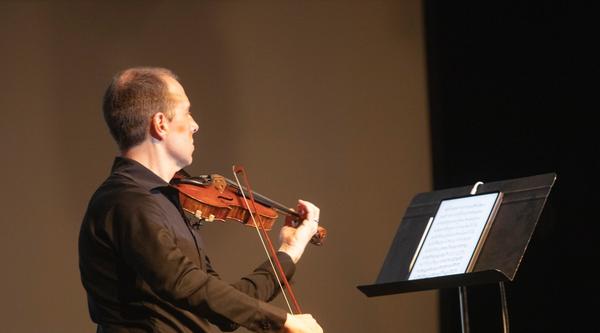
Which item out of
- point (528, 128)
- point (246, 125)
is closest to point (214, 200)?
point (246, 125)

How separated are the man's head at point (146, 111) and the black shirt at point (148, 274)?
124 millimetres

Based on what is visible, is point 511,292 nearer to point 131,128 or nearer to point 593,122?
point 593,122

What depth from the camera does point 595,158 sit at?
174 inches

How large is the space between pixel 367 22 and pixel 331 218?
3.54ft

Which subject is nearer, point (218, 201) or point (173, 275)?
point (173, 275)

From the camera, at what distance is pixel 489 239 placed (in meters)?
2.84

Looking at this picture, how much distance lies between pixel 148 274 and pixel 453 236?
1.12m

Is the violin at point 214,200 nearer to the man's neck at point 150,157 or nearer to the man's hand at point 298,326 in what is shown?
the man's neck at point 150,157

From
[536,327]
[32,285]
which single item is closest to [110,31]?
[32,285]

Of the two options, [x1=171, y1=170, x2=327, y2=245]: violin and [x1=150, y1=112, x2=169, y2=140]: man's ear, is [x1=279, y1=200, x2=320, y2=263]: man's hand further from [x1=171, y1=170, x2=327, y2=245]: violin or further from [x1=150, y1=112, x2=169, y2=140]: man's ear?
[x1=150, y1=112, x2=169, y2=140]: man's ear

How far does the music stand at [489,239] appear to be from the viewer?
8.94 feet

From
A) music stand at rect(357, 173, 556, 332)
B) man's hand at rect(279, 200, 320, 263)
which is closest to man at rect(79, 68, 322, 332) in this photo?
man's hand at rect(279, 200, 320, 263)

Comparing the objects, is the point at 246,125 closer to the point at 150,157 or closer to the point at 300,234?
the point at 300,234

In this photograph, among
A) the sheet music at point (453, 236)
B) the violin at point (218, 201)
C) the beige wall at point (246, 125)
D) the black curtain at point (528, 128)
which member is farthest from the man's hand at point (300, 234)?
the black curtain at point (528, 128)
